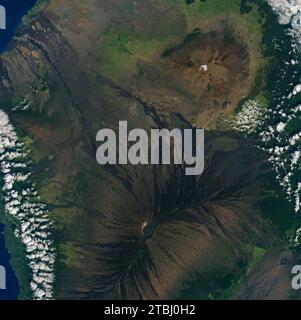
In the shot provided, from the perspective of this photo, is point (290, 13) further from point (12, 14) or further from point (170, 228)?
point (12, 14)

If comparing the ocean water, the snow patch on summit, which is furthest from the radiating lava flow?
the snow patch on summit

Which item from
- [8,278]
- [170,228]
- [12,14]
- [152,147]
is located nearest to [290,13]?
[152,147]

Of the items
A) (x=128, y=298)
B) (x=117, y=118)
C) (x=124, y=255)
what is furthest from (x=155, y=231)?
(x=117, y=118)

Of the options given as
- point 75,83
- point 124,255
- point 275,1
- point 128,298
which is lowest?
point 128,298

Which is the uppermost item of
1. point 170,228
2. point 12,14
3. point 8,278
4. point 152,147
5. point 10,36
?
point 12,14

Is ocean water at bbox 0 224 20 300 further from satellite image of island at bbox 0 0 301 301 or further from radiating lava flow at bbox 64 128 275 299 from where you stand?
radiating lava flow at bbox 64 128 275 299

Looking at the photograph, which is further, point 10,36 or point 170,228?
point 10,36

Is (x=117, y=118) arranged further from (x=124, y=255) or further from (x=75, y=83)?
(x=124, y=255)

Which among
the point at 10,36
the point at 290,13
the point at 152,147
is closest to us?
the point at 152,147
